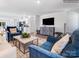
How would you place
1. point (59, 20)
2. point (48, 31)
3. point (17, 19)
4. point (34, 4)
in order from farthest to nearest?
1. point (17, 19)
2. point (48, 31)
3. point (59, 20)
4. point (34, 4)

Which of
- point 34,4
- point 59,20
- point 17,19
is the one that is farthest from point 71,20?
point 17,19

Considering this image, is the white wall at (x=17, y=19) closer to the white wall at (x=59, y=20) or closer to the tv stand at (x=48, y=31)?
the tv stand at (x=48, y=31)

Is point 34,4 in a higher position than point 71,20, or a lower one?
higher

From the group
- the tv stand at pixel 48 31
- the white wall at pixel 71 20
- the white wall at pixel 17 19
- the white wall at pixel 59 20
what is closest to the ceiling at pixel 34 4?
the white wall at pixel 71 20

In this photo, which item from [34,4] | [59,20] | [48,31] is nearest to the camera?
[34,4]

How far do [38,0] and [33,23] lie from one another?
6.22 meters

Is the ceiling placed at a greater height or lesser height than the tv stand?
greater

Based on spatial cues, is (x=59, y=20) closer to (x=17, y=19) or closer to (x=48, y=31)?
(x=48, y=31)

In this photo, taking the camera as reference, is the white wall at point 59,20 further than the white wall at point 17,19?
No

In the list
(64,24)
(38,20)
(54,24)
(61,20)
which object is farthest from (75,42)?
(38,20)

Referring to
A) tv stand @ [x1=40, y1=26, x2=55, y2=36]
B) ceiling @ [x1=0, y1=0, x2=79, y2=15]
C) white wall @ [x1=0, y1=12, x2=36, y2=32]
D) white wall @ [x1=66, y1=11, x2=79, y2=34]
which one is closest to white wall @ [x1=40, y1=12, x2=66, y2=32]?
white wall @ [x1=66, y1=11, x2=79, y2=34]

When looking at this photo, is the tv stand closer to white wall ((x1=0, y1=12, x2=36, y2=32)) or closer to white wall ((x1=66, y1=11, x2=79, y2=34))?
white wall ((x1=66, y1=11, x2=79, y2=34))

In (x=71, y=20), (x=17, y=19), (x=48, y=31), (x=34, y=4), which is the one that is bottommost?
(x=48, y=31)

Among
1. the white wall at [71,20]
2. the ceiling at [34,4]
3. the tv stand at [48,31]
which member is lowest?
the tv stand at [48,31]
